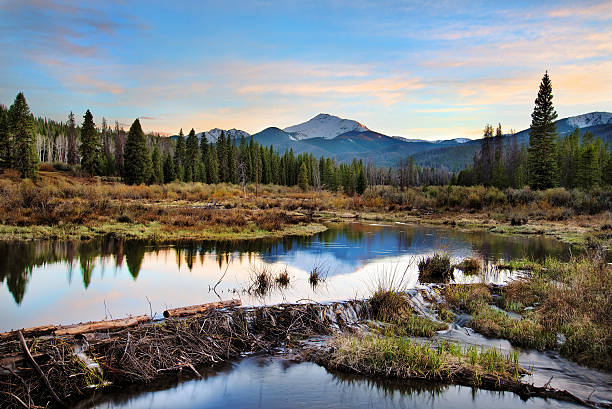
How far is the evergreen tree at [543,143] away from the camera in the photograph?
171 ft

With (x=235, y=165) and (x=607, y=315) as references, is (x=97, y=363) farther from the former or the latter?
(x=235, y=165)

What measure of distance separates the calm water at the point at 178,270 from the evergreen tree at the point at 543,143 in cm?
2876

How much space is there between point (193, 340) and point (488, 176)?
3131 inches

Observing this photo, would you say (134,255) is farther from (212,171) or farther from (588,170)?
(212,171)

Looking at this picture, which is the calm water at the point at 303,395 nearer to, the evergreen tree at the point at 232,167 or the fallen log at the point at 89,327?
the fallen log at the point at 89,327

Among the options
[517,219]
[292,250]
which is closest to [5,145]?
[292,250]

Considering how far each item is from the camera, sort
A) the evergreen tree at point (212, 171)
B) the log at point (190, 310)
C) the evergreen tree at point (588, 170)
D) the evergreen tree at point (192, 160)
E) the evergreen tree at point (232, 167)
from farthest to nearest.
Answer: the evergreen tree at point (232, 167) → the evergreen tree at point (192, 160) → the evergreen tree at point (212, 171) → the evergreen tree at point (588, 170) → the log at point (190, 310)

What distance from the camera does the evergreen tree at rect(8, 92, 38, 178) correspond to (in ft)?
191

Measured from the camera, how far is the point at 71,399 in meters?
6.66

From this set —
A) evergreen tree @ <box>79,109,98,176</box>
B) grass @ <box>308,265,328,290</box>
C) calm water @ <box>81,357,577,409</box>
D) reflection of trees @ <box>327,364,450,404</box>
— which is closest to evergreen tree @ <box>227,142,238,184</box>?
evergreen tree @ <box>79,109,98,176</box>

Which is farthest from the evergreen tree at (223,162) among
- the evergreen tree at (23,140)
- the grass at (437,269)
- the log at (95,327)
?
the log at (95,327)

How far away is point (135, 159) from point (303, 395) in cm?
6575

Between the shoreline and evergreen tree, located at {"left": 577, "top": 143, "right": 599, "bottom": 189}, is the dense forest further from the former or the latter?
the shoreline

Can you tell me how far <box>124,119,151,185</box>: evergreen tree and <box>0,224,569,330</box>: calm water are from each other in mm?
47001
